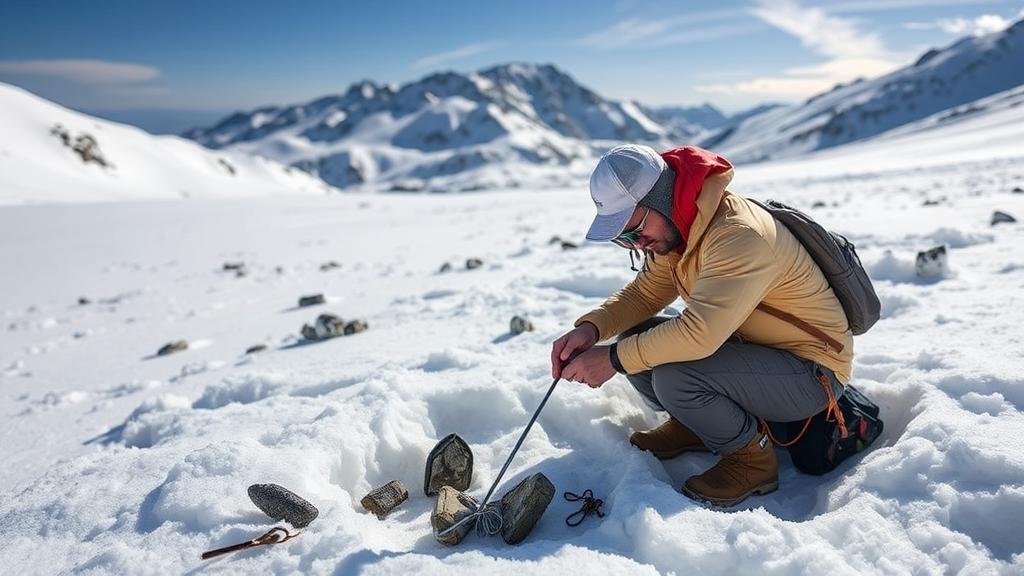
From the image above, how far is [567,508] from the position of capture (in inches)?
126

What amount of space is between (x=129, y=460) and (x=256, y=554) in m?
1.49

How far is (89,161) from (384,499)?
230 ft

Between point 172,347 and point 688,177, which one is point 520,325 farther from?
point 172,347

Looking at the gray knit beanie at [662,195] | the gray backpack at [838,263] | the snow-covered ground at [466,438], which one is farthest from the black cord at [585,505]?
the gray backpack at [838,263]

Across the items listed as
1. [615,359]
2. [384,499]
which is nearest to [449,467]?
[384,499]

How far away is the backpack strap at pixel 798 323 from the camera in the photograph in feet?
10.4

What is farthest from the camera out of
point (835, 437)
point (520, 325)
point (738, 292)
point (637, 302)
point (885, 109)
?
point (885, 109)

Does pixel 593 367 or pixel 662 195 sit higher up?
pixel 662 195

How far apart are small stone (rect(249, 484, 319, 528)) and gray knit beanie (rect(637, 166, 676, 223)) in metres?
2.22

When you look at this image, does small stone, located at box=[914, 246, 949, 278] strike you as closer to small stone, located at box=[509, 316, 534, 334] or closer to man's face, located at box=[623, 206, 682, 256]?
small stone, located at box=[509, 316, 534, 334]

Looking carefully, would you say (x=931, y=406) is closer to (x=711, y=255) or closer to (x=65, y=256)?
(x=711, y=255)

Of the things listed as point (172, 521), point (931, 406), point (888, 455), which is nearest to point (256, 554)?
point (172, 521)

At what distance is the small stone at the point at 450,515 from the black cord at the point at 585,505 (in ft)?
1.63

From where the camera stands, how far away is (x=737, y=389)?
3201 mm
